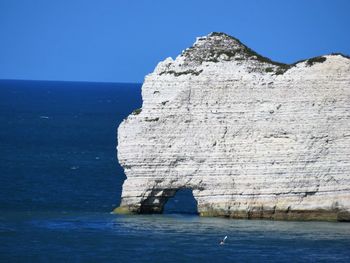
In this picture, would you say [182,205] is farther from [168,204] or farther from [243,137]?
[243,137]

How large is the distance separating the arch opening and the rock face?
11.6 feet

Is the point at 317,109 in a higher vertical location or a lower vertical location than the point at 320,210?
higher

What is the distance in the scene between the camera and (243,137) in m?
55.3

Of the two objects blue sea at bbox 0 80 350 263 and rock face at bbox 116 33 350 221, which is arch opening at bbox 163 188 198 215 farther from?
rock face at bbox 116 33 350 221

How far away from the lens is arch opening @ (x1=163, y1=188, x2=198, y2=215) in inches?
2397

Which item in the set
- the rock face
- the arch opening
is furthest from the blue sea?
the rock face

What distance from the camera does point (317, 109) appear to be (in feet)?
178

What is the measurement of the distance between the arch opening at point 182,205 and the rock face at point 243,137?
3.52m

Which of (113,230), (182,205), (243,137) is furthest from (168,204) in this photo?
(113,230)

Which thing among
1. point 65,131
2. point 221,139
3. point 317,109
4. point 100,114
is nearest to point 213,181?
point 221,139

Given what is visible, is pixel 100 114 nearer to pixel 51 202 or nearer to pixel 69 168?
pixel 69 168

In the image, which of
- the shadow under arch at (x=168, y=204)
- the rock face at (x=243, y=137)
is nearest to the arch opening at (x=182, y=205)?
the shadow under arch at (x=168, y=204)

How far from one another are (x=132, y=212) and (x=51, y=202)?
24.1 ft

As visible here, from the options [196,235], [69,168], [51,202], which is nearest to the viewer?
[196,235]
